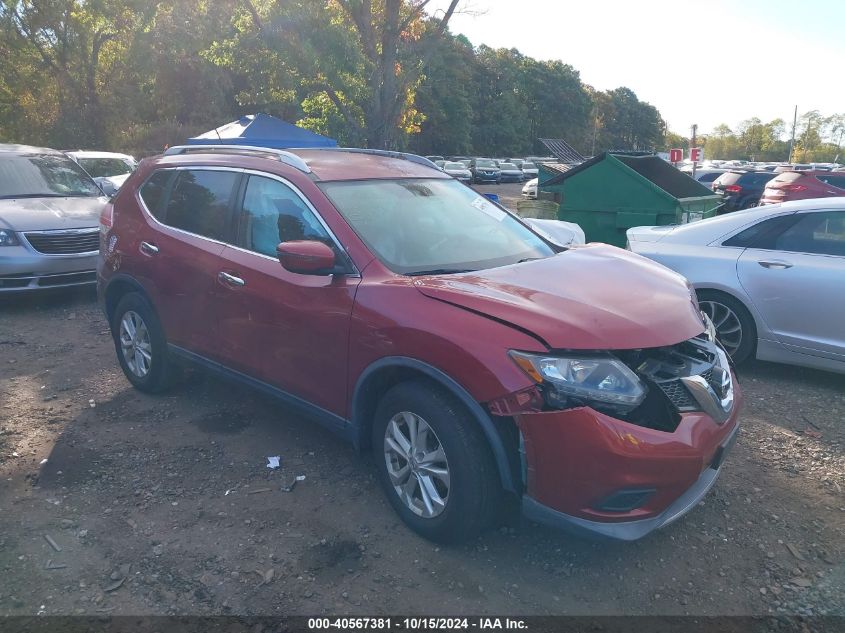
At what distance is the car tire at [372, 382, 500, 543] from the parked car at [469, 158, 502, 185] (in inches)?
1548

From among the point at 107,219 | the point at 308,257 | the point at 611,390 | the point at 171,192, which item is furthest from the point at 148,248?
the point at 611,390

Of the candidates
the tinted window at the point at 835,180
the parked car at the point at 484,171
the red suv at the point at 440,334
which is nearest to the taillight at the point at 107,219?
the red suv at the point at 440,334

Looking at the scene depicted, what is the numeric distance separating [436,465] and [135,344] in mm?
3023

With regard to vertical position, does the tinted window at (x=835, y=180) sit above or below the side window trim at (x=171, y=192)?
below

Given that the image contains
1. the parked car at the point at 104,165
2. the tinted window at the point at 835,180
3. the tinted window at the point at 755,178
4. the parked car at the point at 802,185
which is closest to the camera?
the parked car at the point at 104,165

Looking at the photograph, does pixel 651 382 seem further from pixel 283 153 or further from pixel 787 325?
pixel 787 325

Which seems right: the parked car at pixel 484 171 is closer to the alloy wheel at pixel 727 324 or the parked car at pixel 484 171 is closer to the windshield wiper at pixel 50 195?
the windshield wiper at pixel 50 195

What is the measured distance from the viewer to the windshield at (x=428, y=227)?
3.70 meters

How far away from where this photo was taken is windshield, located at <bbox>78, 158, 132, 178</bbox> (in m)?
12.9

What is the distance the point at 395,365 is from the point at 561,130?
6948 centimetres

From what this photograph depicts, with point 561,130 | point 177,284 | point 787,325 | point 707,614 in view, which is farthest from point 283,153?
point 561,130

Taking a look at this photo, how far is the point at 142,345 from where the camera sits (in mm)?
5109

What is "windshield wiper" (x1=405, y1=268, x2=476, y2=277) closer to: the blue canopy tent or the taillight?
the taillight

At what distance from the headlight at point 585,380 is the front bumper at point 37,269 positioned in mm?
6664
